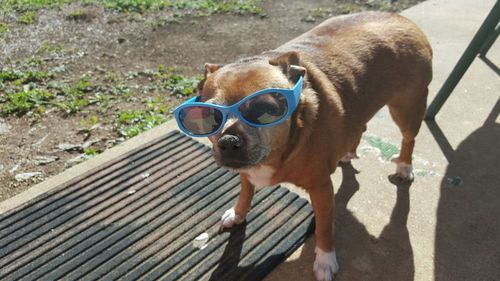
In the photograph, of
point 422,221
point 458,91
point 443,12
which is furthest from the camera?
point 443,12

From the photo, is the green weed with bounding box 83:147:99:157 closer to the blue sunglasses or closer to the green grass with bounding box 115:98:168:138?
the green grass with bounding box 115:98:168:138

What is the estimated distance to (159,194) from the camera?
3.48m

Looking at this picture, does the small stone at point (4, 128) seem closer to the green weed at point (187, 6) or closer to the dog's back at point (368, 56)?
the dog's back at point (368, 56)

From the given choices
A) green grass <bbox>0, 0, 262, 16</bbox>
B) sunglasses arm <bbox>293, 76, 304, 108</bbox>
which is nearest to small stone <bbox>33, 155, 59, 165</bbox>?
sunglasses arm <bbox>293, 76, 304, 108</bbox>

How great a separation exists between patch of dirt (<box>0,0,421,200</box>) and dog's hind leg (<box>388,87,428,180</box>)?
270 cm

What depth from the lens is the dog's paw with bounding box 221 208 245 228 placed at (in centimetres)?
312

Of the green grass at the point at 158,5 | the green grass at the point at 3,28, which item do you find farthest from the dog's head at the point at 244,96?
the green grass at the point at 3,28

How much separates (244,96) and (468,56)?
9.59ft

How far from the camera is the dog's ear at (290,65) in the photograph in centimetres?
237

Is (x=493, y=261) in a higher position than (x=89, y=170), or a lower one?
higher

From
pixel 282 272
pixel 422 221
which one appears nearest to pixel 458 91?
pixel 422 221

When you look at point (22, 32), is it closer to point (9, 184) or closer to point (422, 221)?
point (9, 184)

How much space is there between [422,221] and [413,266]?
18.7 inches

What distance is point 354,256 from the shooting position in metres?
2.91
